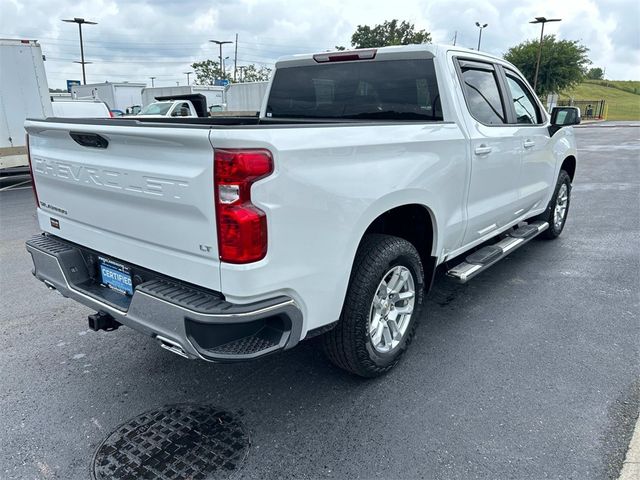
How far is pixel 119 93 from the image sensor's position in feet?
93.8

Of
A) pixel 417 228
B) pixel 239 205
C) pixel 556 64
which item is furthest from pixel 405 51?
pixel 556 64

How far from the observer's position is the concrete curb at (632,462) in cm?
234

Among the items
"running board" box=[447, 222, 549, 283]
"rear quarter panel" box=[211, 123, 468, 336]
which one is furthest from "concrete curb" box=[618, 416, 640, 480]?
"rear quarter panel" box=[211, 123, 468, 336]

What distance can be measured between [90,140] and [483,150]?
8.82 feet

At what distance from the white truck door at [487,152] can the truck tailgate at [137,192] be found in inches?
87.6

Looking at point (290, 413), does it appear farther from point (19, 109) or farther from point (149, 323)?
point (19, 109)

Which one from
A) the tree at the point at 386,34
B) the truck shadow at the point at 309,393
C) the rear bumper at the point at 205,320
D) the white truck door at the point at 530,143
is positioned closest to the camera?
the rear bumper at the point at 205,320

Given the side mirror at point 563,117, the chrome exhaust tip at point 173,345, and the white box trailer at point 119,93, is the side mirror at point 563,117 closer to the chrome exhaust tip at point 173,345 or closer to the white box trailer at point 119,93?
the chrome exhaust tip at point 173,345

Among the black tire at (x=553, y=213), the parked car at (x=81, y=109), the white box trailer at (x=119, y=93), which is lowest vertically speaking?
the black tire at (x=553, y=213)

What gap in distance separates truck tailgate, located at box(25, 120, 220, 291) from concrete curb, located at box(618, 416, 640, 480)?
2.12 metres

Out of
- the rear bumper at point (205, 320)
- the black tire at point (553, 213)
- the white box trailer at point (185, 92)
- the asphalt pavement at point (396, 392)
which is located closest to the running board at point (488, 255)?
the asphalt pavement at point (396, 392)

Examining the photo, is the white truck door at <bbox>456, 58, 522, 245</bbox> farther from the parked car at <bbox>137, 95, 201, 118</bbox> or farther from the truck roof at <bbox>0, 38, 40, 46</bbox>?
the parked car at <bbox>137, 95, 201, 118</bbox>

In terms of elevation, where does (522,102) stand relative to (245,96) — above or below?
below

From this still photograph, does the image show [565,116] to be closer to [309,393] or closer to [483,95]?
[483,95]
